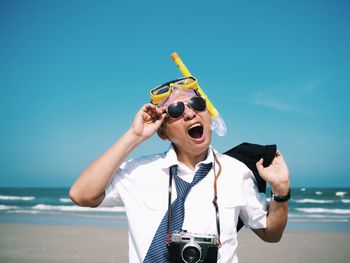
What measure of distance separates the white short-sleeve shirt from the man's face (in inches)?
3.2

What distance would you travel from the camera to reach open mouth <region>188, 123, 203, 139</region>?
223cm

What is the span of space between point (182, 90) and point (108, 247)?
6547mm

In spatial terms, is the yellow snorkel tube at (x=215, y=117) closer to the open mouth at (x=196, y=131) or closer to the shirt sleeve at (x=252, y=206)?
the open mouth at (x=196, y=131)

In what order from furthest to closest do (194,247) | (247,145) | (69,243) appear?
1. (69,243)
2. (247,145)
3. (194,247)

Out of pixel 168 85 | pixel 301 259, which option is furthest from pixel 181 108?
pixel 301 259

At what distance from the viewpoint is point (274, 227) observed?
212 cm

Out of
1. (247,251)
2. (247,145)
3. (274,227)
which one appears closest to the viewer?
(274,227)

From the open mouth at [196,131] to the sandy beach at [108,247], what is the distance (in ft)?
17.5

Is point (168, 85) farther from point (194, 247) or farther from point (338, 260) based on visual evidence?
point (338, 260)

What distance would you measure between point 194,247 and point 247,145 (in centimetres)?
82

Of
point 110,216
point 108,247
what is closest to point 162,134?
point 108,247

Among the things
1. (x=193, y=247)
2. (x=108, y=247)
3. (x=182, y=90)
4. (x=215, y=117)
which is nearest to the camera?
(x=193, y=247)

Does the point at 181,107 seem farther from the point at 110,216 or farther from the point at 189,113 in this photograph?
the point at 110,216

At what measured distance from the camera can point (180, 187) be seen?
2006 mm
